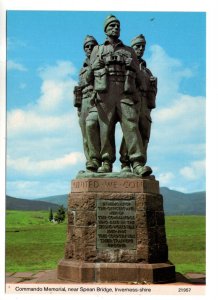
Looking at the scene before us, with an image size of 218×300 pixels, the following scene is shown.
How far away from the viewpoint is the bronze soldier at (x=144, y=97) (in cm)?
981

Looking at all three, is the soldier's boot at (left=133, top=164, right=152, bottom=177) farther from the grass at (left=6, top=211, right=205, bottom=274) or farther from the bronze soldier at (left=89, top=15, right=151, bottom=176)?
the grass at (left=6, top=211, right=205, bottom=274)

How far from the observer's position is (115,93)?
30.4 ft

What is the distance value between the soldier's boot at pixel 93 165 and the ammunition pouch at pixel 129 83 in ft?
4.92

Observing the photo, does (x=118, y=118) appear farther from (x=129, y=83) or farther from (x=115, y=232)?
(x=115, y=232)

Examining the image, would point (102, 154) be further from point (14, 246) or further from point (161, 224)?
point (14, 246)

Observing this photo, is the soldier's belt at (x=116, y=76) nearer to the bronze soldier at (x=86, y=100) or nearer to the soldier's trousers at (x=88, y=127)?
the bronze soldier at (x=86, y=100)

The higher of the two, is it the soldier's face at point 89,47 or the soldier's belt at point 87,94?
the soldier's face at point 89,47

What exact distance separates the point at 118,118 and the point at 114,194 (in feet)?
5.20

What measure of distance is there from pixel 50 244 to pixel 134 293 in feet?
19.4

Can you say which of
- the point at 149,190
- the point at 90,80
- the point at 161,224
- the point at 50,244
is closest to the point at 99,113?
the point at 90,80

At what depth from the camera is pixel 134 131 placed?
30.6ft

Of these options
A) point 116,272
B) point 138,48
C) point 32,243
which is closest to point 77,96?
point 138,48

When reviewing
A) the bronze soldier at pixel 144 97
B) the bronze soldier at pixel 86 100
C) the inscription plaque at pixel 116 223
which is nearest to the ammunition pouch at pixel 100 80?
the bronze soldier at pixel 86 100
